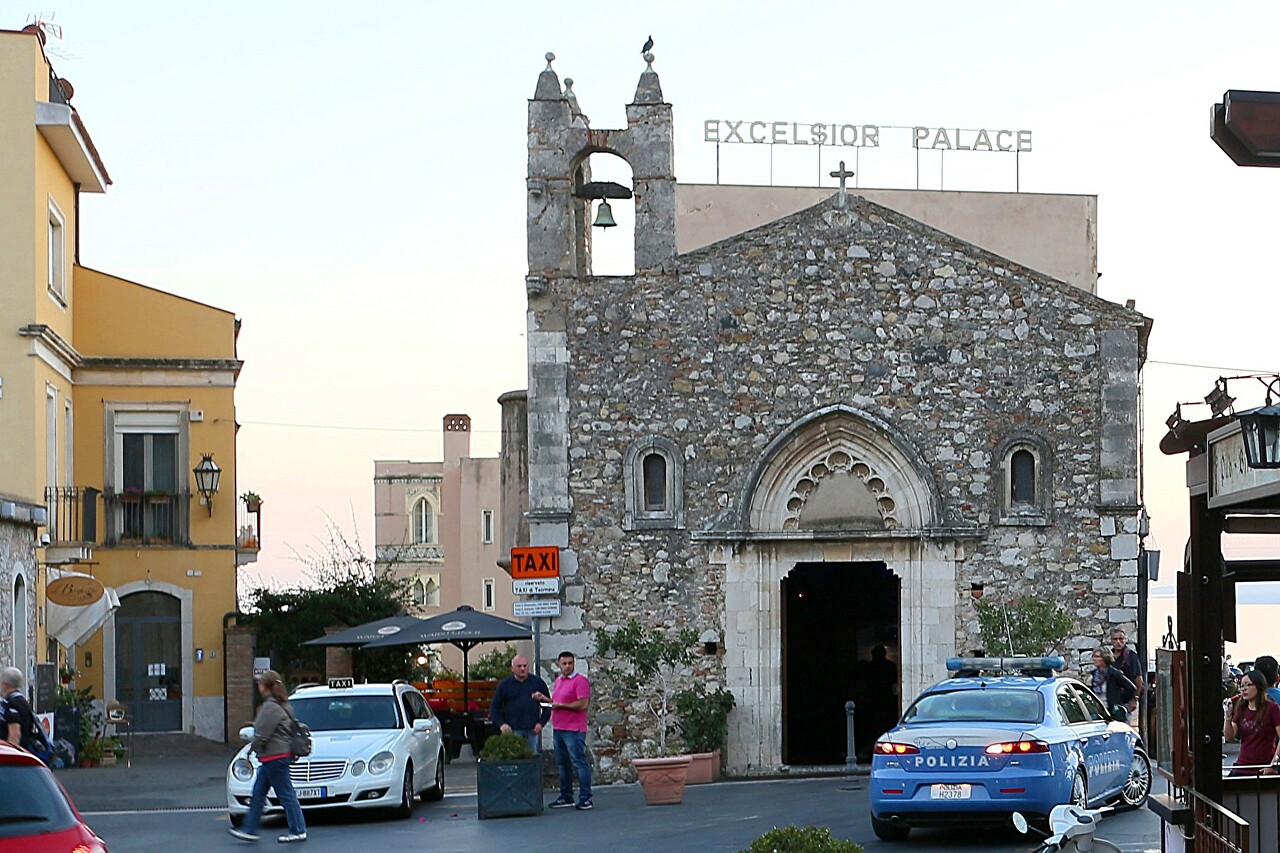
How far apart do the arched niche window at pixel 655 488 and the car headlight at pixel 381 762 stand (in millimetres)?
5778

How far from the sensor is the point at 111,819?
21.1m

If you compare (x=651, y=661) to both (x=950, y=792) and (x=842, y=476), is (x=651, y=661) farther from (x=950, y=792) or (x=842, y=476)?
(x=950, y=792)

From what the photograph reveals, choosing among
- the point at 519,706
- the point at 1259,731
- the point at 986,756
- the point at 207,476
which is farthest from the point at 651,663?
the point at 207,476

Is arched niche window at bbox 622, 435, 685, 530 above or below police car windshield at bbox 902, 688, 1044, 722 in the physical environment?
above

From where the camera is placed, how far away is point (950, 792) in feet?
51.9

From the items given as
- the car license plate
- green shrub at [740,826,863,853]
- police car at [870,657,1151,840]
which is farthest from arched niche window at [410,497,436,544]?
green shrub at [740,826,863,853]

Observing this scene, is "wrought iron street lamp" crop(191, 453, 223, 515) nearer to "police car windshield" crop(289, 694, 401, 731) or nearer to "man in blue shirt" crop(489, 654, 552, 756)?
"police car windshield" crop(289, 694, 401, 731)

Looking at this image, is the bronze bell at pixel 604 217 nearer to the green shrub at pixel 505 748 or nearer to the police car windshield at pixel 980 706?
the green shrub at pixel 505 748

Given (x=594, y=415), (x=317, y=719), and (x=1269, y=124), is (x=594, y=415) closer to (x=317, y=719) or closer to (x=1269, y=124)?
(x=317, y=719)

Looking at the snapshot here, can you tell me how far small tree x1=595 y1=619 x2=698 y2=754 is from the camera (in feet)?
78.5

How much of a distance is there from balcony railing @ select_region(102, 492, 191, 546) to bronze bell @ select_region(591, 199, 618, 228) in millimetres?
12464

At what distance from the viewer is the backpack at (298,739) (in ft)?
60.0

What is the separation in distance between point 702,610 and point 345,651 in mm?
11916

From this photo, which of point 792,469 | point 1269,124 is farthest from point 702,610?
point 1269,124
